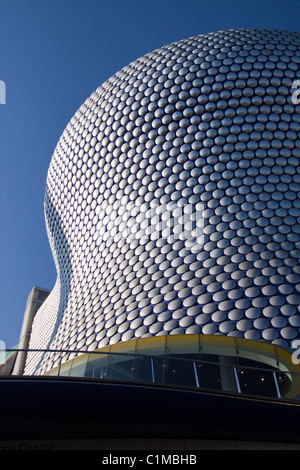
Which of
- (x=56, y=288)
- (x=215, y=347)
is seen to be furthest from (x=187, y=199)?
(x=56, y=288)

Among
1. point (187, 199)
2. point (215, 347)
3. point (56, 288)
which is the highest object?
point (56, 288)

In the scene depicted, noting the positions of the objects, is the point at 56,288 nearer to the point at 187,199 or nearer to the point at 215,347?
the point at 187,199

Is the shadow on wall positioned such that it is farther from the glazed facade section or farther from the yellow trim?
the yellow trim

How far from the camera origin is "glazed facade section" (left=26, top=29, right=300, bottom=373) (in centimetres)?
1445

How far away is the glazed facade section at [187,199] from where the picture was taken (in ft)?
47.4

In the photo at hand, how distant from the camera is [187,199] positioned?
55.9ft

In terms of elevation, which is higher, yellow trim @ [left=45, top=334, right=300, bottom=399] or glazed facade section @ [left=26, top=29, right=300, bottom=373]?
glazed facade section @ [left=26, top=29, right=300, bottom=373]

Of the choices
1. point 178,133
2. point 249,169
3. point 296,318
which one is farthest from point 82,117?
point 296,318

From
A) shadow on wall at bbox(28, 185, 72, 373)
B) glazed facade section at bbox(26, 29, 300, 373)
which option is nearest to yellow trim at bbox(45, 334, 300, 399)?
glazed facade section at bbox(26, 29, 300, 373)

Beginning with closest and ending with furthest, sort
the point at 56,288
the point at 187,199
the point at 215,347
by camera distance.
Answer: the point at 215,347 < the point at 187,199 < the point at 56,288

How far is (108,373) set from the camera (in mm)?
7797

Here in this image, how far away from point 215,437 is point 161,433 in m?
0.71

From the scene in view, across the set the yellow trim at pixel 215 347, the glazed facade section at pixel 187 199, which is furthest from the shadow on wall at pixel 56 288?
the yellow trim at pixel 215 347

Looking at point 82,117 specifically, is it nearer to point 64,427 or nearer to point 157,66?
point 157,66
